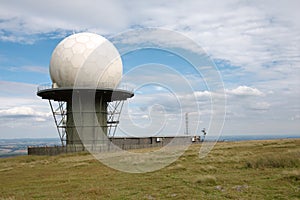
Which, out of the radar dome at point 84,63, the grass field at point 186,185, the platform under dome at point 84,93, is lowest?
the grass field at point 186,185

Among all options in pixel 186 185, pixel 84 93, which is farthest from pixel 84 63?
pixel 186 185

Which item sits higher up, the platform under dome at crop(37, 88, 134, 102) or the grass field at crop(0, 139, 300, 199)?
the platform under dome at crop(37, 88, 134, 102)

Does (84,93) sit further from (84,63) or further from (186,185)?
(186,185)

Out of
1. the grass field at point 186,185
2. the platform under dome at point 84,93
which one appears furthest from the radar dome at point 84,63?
the grass field at point 186,185

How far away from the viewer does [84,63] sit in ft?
153

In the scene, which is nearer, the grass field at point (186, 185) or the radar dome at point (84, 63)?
the grass field at point (186, 185)

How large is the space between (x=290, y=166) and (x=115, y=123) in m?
35.7

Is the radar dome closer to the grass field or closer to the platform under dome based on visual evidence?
the platform under dome

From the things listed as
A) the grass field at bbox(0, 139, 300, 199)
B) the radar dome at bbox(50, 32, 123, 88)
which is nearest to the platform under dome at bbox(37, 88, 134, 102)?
the radar dome at bbox(50, 32, 123, 88)

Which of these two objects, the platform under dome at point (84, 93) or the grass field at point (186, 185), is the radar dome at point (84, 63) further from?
the grass field at point (186, 185)

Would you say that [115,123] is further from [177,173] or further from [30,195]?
[30,195]

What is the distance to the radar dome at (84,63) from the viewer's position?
4684cm

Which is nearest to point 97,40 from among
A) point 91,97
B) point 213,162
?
point 91,97

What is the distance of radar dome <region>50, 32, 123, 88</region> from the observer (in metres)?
46.8
